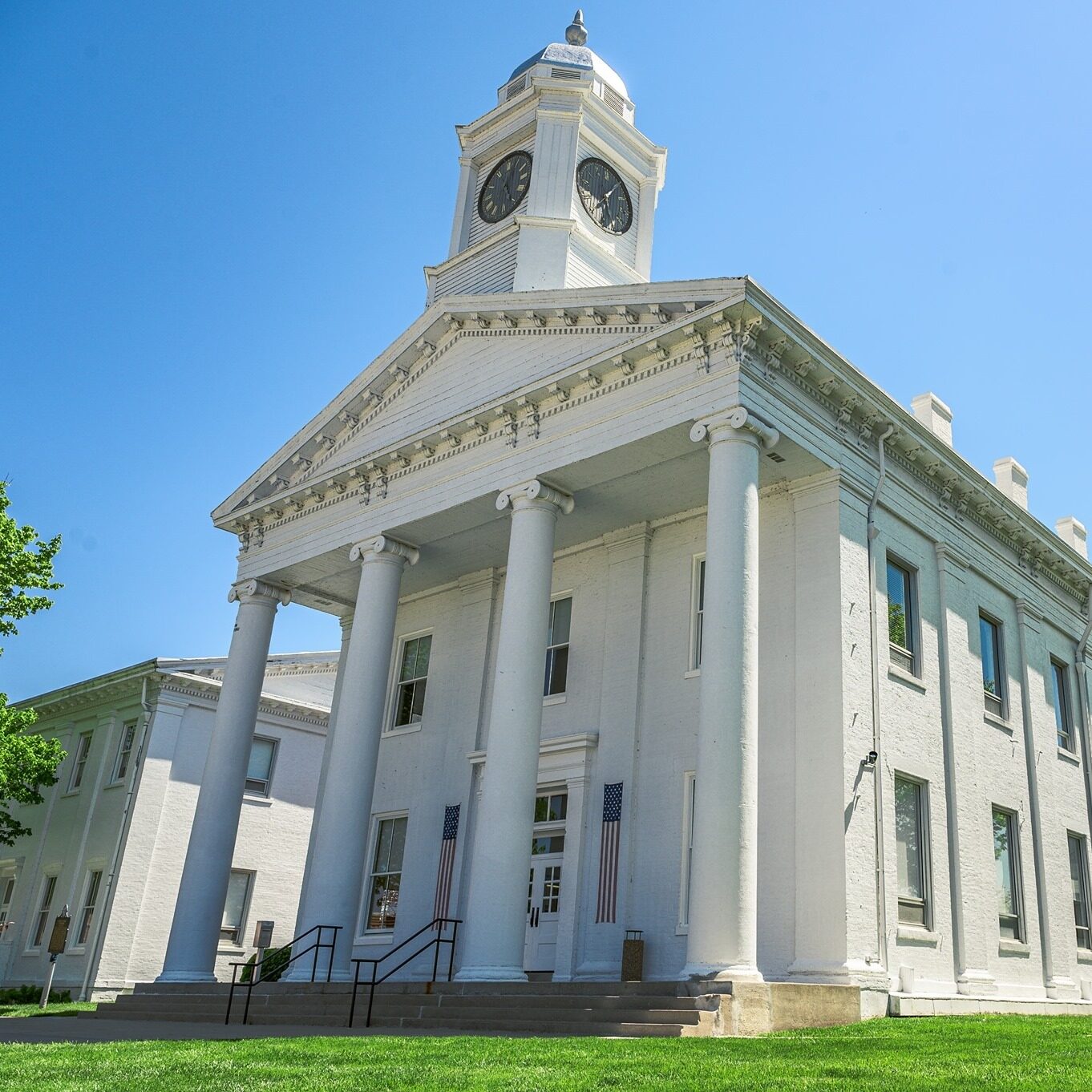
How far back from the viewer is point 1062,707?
23.8 m

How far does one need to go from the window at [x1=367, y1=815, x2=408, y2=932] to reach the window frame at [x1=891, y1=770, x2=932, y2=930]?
32.1 ft

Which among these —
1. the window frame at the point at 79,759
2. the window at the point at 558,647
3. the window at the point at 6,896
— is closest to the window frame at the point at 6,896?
the window at the point at 6,896

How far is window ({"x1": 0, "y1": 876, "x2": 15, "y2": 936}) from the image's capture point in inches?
1348

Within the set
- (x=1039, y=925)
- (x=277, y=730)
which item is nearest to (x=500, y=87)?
(x=277, y=730)

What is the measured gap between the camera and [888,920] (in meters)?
16.0

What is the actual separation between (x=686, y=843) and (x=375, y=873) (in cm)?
794

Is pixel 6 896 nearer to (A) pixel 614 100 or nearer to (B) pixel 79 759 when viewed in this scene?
(B) pixel 79 759

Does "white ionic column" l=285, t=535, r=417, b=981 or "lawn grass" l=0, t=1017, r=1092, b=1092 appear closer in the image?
"lawn grass" l=0, t=1017, r=1092, b=1092

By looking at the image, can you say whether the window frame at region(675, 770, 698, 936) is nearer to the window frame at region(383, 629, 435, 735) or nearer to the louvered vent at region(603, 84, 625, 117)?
the window frame at region(383, 629, 435, 735)

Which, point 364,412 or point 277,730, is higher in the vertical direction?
point 364,412

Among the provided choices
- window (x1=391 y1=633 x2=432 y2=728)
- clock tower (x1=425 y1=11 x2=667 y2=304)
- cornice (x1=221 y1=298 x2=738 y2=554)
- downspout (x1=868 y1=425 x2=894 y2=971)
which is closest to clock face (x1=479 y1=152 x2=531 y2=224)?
clock tower (x1=425 y1=11 x2=667 y2=304)

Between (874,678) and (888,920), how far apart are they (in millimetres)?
3393

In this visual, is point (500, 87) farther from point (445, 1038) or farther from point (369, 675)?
point (445, 1038)

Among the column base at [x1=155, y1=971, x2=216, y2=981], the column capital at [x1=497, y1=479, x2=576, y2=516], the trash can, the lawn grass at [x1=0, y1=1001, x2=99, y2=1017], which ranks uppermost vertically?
the column capital at [x1=497, y1=479, x2=576, y2=516]
